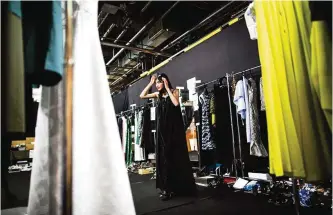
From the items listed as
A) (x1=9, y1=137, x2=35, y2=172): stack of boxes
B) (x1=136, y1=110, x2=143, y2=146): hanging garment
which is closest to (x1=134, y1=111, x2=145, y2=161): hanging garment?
(x1=136, y1=110, x2=143, y2=146): hanging garment

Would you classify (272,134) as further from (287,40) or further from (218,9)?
(218,9)

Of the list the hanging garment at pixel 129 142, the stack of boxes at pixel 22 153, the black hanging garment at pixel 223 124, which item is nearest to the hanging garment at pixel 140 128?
the hanging garment at pixel 129 142

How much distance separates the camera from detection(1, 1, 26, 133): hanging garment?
752mm

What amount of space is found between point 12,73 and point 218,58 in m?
3.91

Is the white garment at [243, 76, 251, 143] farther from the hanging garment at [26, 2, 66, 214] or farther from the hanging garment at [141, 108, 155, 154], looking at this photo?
the hanging garment at [141, 108, 155, 154]

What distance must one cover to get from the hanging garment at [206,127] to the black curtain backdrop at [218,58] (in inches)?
30.4

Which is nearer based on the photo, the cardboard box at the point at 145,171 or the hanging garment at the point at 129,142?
the cardboard box at the point at 145,171

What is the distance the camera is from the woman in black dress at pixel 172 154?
2.75 m

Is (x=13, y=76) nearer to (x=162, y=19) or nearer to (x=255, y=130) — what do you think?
(x=255, y=130)

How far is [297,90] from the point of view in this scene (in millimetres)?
1075

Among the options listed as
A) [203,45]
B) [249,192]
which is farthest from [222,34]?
[249,192]

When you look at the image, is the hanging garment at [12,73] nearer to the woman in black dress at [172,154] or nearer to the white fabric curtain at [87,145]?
the white fabric curtain at [87,145]

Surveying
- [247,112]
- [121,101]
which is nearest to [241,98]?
[247,112]

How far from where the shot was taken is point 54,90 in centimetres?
100
